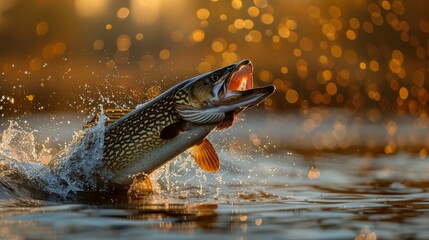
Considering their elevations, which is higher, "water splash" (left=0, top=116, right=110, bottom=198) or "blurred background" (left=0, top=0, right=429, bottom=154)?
"blurred background" (left=0, top=0, right=429, bottom=154)

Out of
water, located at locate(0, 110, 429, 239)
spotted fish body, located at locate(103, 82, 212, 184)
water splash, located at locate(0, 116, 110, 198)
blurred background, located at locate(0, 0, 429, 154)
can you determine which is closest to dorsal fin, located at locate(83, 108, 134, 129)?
water splash, located at locate(0, 116, 110, 198)

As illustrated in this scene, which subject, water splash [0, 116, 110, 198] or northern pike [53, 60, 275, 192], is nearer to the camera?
northern pike [53, 60, 275, 192]

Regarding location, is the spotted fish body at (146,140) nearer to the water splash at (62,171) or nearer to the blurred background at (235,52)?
the water splash at (62,171)

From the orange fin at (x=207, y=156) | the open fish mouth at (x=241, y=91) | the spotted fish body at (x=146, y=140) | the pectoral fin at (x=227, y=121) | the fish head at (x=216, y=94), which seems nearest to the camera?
the open fish mouth at (x=241, y=91)

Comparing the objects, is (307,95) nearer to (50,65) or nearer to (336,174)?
(50,65)

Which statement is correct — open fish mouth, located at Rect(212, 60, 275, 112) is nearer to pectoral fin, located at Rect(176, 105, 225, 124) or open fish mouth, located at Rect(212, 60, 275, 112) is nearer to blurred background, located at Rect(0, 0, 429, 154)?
pectoral fin, located at Rect(176, 105, 225, 124)

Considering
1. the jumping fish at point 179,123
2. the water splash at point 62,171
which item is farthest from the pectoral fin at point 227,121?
the water splash at point 62,171
